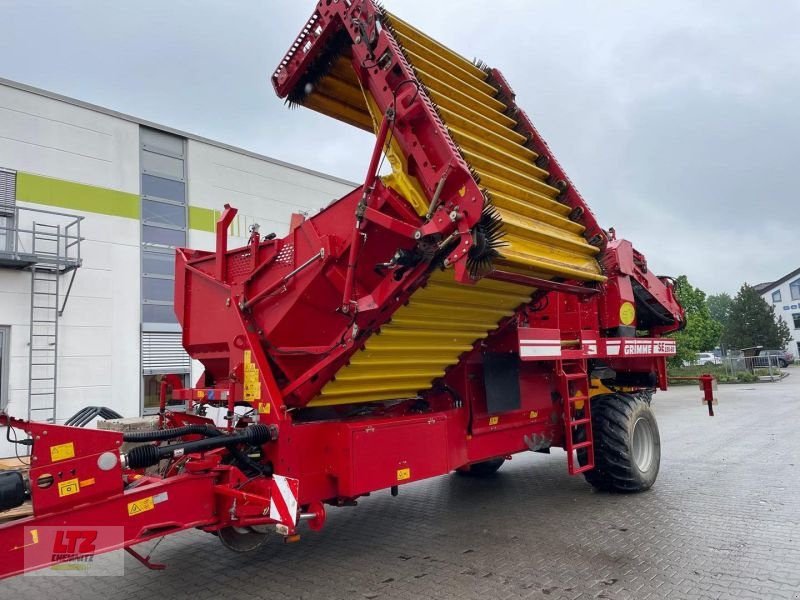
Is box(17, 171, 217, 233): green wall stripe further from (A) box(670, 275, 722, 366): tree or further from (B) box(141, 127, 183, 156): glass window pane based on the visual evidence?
(A) box(670, 275, 722, 366): tree

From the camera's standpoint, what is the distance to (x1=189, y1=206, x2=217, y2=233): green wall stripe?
512 inches

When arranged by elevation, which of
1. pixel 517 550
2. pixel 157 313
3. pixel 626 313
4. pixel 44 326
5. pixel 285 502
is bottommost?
pixel 517 550

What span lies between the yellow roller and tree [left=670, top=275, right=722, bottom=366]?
981 inches

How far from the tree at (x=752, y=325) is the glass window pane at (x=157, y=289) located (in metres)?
46.6

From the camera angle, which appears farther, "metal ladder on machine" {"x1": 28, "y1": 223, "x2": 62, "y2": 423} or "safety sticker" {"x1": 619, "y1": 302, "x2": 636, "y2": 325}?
"metal ladder on machine" {"x1": 28, "y1": 223, "x2": 62, "y2": 423}

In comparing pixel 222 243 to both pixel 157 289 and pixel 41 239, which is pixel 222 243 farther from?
pixel 157 289

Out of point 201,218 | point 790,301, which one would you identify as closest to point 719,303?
point 790,301

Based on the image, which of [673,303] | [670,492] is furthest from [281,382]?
[673,303]

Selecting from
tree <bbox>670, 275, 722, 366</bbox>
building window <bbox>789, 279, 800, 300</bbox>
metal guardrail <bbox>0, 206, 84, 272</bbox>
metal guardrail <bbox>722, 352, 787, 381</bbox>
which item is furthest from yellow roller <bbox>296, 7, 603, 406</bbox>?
building window <bbox>789, 279, 800, 300</bbox>

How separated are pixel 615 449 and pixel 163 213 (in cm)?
1036

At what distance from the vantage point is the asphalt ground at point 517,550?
411cm

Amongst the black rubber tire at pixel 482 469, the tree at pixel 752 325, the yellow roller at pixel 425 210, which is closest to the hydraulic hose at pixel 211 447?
the yellow roller at pixel 425 210

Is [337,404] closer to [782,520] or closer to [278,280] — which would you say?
[278,280]

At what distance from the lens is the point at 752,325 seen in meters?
46.5
